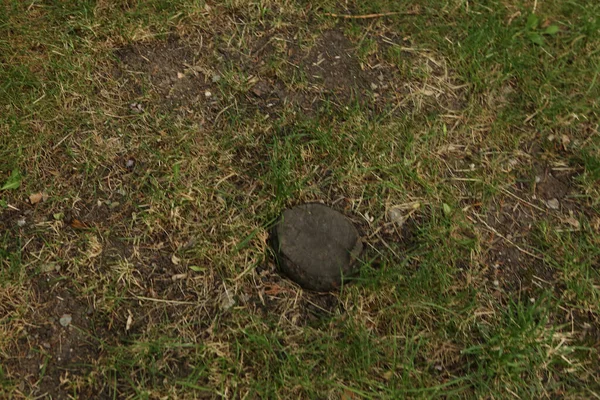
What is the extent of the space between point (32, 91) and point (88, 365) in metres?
1.28

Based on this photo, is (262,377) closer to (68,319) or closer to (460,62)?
(68,319)

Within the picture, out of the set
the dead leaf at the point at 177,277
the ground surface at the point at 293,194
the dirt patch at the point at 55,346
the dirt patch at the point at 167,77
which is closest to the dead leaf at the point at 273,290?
the ground surface at the point at 293,194

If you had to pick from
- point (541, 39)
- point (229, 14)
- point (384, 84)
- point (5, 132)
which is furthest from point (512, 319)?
point (5, 132)

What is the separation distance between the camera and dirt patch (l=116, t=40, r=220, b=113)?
2814 mm

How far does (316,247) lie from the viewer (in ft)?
7.97

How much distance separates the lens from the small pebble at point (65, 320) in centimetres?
229

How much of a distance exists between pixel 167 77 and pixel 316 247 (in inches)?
44.9

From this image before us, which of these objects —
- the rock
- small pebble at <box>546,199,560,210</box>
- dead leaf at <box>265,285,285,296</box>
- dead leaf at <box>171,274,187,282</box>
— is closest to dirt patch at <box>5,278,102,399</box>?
dead leaf at <box>171,274,187,282</box>

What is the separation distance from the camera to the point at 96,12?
2947 mm

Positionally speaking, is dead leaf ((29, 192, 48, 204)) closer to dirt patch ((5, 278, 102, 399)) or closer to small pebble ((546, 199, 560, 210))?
dirt patch ((5, 278, 102, 399))

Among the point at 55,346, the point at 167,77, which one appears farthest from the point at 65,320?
the point at 167,77

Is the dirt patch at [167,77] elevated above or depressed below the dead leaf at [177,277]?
above

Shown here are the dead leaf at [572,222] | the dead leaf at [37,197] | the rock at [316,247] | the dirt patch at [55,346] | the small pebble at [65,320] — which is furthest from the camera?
the dead leaf at [572,222]

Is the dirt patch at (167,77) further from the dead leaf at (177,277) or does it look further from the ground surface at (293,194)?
the dead leaf at (177,277)
